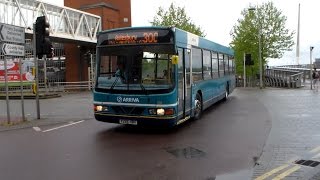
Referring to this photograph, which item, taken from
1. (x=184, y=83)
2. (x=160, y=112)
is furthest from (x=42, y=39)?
(x=160, y=112)

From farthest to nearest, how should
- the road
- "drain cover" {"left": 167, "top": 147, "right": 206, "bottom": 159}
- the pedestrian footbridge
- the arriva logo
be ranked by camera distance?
the pedestrian footbridge → the arriva logo → "drain cover" {"left": 167, "top": 147, "right": 206, "bottom": 159} → the road

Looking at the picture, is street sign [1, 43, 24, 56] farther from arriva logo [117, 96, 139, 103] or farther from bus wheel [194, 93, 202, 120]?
bus wheel [194, 93, 202, 120]

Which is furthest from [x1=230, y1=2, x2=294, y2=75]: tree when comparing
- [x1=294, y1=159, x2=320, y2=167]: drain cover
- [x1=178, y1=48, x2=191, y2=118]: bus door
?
[x1=294, y1=159, x2=320, y2=167]: drain cover

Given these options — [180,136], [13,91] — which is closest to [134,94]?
[180,136]

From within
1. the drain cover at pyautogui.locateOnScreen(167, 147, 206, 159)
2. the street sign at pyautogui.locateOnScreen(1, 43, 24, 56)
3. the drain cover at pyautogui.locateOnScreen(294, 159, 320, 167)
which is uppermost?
the street sign at pyautogui.locateOnScreen(1, 43, 24, 56)

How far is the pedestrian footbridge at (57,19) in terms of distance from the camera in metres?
35.0

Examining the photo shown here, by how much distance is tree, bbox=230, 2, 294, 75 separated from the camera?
4588cm

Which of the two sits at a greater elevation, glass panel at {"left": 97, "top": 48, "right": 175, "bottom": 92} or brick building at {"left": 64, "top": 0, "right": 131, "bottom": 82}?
brick building at {"left": 64, "top": 0, "right": 131, "bottom": 82}

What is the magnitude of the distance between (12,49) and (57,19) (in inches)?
976

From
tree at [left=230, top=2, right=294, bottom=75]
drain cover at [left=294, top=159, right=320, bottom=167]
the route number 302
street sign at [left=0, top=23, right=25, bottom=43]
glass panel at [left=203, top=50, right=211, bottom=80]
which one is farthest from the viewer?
tree at [left=230, top=2, right=294, bottom=75]

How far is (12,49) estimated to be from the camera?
53.5 feet

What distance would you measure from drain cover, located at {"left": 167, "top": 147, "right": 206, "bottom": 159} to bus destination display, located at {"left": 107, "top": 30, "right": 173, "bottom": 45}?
335 centimetres

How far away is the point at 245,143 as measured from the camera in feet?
35.4

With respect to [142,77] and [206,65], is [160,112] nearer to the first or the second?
[142,77]
